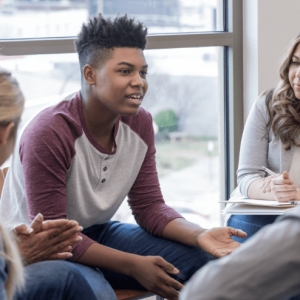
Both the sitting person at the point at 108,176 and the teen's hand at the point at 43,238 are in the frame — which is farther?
the sitting person at the point at 108,176

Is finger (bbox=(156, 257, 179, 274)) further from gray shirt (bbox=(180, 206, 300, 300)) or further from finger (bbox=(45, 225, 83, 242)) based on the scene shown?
gray shirt (bbox=(180, 206, 300, 300))

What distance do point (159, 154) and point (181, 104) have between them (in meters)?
0.31

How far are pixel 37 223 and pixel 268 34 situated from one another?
1593mm

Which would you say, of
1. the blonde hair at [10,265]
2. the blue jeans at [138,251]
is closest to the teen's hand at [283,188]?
the blue jeans at [138,251]

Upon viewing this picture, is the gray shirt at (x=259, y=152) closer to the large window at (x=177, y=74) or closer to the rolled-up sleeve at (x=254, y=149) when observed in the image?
the rolled-up sleeve at (x=254, y=149)

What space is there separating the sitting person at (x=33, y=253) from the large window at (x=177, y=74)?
3.15 feet

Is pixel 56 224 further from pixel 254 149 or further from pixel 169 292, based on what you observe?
pixel 254 149

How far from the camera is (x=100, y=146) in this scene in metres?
1.47

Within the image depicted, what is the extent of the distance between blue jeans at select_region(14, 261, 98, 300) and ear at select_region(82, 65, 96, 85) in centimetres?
67

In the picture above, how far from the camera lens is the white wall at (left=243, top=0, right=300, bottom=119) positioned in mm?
2131

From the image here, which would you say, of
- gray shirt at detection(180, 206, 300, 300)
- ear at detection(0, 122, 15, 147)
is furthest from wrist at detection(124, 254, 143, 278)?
gray shirt at detection(180, 206, 300, 300)

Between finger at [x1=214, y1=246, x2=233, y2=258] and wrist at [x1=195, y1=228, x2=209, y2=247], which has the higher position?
wrist at [x1=195, y1=228, x2=209, y2=247]

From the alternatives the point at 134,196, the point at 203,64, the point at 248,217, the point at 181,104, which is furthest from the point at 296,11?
the point at 134,196

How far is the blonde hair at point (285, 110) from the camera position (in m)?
1.74
